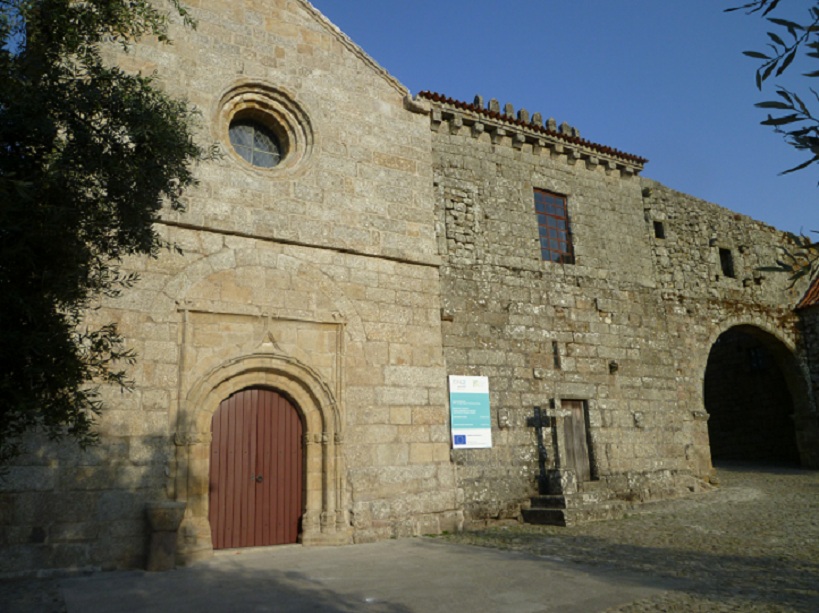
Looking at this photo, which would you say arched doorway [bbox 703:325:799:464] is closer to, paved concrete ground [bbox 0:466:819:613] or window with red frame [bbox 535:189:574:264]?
window with red frame [bbox 535:189:574:264]

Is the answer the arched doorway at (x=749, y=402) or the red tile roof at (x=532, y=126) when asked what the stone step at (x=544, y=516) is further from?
the arched doorway at (x=749, y=402)

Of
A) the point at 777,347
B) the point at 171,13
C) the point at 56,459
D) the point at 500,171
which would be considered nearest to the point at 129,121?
the point at 56,459

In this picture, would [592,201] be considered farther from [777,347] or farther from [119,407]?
[119,407]

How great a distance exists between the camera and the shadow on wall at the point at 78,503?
6.45 metres

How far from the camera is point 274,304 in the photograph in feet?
27.6

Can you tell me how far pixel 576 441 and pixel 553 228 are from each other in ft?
13.2

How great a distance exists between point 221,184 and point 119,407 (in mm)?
3198

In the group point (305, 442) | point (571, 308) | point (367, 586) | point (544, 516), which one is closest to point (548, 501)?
point (544, 516)

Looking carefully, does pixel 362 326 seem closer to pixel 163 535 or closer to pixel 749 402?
pixel 163 535

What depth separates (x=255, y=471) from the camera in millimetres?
8109

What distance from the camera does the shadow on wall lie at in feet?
21.2

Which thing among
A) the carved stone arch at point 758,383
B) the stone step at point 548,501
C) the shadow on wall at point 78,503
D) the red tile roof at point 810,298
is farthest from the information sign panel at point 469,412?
the red tile roof at point 810,298

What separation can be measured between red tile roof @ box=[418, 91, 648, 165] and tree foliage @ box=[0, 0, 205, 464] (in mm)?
6331

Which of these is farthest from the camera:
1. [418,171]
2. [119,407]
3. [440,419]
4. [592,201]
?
[592,201]
